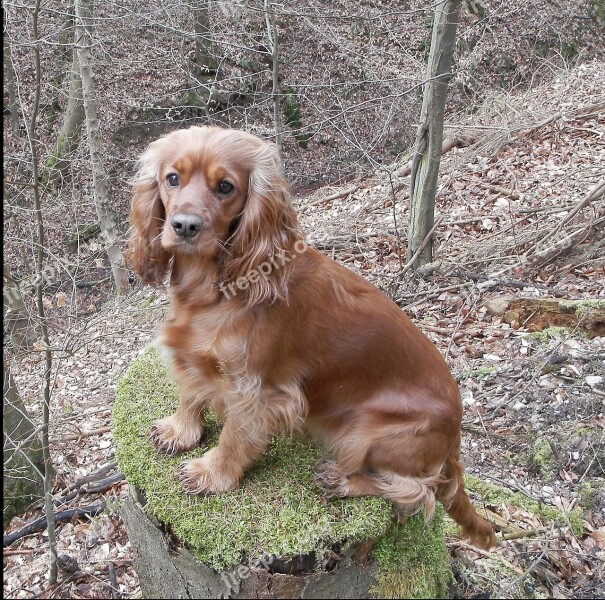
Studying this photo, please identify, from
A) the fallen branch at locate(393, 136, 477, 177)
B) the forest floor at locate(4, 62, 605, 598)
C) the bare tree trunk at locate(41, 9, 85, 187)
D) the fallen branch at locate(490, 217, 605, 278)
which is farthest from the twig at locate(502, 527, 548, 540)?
the bare tree trunk at locate(41, 9, 85, 187)

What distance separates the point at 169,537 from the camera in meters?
2.94

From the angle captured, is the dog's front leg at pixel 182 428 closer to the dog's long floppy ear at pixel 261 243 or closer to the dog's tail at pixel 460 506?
the dog's long floppy ear at pixel 261 243

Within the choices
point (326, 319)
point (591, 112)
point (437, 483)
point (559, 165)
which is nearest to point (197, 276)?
point (326, 319)

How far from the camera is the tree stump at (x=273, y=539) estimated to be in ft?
8.81

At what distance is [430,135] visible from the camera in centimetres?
667

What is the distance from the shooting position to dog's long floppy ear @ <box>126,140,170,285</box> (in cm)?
A: 302

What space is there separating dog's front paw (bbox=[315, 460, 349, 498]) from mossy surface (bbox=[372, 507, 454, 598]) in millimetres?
304

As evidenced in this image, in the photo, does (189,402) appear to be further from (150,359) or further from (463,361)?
(463,361)

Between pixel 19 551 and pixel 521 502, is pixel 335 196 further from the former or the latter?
pixel 19 551

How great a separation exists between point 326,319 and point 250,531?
43.3 inches

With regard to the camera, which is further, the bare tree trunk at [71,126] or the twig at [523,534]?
the bare tree trunk at [71,126]

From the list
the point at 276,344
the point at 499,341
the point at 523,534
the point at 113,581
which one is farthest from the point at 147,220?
the point at 499,341

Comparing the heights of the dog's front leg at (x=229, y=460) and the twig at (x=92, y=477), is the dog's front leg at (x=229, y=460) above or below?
above

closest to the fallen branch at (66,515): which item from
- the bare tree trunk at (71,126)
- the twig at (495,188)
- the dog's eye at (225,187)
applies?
the dog's eye at (225,187)
